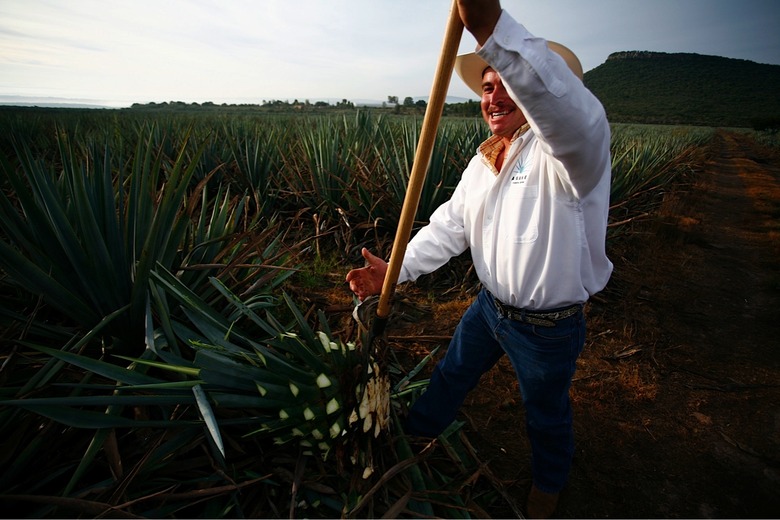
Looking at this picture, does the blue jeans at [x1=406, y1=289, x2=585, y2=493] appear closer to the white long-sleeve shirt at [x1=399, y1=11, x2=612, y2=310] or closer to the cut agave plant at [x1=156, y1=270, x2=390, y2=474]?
the white long-sleeve shirt at [x1=399, y1=11, x2=612, y2=310]

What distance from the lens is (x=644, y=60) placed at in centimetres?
9219

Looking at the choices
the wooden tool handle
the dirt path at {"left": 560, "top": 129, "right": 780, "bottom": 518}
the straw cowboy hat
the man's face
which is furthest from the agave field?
the straw cowboy hat

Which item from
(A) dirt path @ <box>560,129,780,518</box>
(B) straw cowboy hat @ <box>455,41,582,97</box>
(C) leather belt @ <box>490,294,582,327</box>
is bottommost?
(A) dirt path @ <box>560,129,780,518</box>

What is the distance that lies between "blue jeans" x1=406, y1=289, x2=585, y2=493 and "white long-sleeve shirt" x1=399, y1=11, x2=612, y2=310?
134mm

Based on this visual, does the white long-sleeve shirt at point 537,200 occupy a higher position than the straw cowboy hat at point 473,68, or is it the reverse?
the straw cowboy hat at point 473,68

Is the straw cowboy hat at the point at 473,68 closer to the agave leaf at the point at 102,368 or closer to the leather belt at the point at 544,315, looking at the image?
the leather belt at the point at 544,315

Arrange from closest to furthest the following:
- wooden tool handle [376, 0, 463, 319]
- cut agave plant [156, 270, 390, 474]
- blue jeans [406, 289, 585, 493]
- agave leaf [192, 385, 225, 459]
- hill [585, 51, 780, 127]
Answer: wooden tool handle [376, 0, 463, 319]
agave leaf [192, 385, 225, 459]
cut agave plant [156, 270, 390, 474]
blue jeans [406, 289, 585, 493]
hill [585, 51, 780, 127]

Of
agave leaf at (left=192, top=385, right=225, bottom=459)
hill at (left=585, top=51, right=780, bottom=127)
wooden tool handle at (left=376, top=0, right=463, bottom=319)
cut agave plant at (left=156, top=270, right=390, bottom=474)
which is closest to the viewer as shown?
wooden tool handle at (left=376, top=0, right=463, bottom=319)

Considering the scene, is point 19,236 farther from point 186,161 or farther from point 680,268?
point 680,268

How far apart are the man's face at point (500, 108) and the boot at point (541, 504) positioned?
152 centimetres

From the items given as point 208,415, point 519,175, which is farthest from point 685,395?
point 208,415

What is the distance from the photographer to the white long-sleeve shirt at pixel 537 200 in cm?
89

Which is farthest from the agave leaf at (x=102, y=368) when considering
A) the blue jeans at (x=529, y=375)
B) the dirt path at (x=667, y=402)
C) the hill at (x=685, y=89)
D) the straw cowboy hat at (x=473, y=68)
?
the hill at (x=685, y=89)

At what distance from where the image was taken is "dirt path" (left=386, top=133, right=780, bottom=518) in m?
1.75
